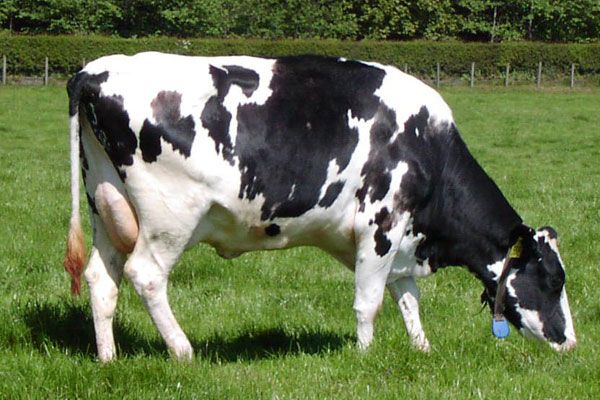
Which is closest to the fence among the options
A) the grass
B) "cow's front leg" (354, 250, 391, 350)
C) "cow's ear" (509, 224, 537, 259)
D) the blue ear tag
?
the grass

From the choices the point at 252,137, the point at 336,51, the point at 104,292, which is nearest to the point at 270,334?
the point at 104,292

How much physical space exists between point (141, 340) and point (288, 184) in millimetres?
1577

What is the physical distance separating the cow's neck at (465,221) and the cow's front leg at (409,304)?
0.23 m

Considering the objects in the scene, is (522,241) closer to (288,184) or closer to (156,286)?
(288,184)

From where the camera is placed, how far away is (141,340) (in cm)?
651

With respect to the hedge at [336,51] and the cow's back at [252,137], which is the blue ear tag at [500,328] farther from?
the hedge at [336,51]

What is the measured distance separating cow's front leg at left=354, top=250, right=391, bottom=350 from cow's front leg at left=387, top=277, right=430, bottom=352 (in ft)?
1.35

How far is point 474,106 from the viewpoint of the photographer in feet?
107

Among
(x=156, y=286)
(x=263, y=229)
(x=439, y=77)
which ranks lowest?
(x=439, y=77)

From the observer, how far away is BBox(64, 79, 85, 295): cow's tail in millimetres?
5699

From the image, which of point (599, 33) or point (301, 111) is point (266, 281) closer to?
point (301, 111)

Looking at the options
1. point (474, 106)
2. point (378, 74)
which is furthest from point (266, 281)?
point (474, 106)

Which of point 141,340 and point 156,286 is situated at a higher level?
point 156,286

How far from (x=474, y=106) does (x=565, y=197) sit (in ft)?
62.7
